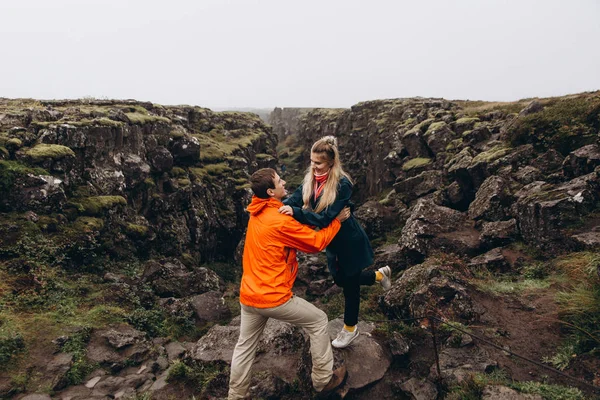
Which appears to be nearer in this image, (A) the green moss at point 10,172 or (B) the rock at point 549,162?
(A) the green moss at point 10,172

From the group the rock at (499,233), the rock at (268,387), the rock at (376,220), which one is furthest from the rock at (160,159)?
the rock at (499,233)

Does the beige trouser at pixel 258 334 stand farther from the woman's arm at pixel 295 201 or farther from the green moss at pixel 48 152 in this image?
the green moss at pixel 48 152

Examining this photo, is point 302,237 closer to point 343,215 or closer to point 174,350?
point 343,215

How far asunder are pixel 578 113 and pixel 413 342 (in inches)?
707

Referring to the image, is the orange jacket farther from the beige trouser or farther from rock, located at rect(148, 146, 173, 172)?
rock, located at rect(148, 146, 173, 172)

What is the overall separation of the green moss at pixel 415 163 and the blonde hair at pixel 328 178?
992 inches

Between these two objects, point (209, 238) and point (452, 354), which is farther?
point (209, 238)

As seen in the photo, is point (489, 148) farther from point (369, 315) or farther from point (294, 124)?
point (294, 124)

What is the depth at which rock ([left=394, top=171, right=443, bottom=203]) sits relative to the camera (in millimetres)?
25266

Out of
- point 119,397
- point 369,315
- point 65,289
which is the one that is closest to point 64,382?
point 119,397

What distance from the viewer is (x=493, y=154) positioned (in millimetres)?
20031

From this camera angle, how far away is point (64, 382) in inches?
348

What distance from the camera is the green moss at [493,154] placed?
19.7m

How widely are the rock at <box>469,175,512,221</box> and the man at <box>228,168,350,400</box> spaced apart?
44.0ft
